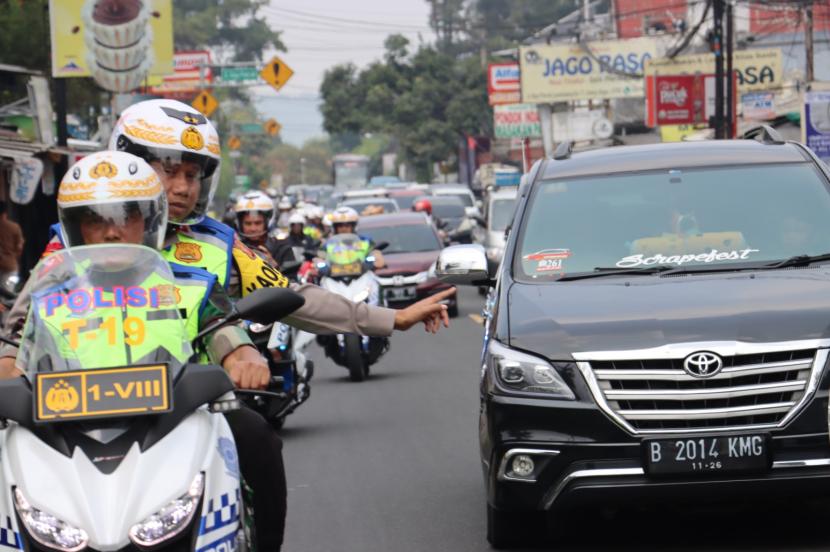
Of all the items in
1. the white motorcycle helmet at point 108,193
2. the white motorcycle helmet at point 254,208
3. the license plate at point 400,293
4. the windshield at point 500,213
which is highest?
the white motorcycle helmet at point 108,193

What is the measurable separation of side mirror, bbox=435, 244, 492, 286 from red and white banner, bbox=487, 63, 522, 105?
54.8 metres

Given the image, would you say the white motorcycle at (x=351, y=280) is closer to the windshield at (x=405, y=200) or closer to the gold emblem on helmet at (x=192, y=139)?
the gold emblem on helmet at (x=192, y=139)

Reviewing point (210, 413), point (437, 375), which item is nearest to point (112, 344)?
point (210, 413)

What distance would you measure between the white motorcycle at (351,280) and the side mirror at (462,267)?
919 centimetres

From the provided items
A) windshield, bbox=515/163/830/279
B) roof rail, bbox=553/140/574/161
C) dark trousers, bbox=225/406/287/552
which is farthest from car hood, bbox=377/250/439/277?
dark trousers, bbox=225/406/287/552

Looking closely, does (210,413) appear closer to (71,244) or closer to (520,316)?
(71,244)

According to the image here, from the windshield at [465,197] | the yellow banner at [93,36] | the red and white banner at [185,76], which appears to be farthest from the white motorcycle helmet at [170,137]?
the red and white banner at [185,76]

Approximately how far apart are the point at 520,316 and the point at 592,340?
1.47 ft

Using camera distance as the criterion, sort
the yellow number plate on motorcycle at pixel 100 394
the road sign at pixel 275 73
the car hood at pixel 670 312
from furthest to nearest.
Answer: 1. the road sign at pixel 275 73
2. the car hood at pixel 670 312
3. the yellow number plate on motorcycle at pixel 100 394

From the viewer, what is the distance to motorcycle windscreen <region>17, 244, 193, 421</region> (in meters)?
4.40

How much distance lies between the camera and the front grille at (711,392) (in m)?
7.05

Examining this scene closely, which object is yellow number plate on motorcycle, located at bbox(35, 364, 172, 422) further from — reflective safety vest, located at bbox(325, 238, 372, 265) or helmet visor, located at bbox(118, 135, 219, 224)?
reflective safety vest, located at bbox(325, 238, 372, 265)

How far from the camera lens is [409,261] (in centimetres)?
2667

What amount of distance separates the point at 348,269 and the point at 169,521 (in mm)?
14243
